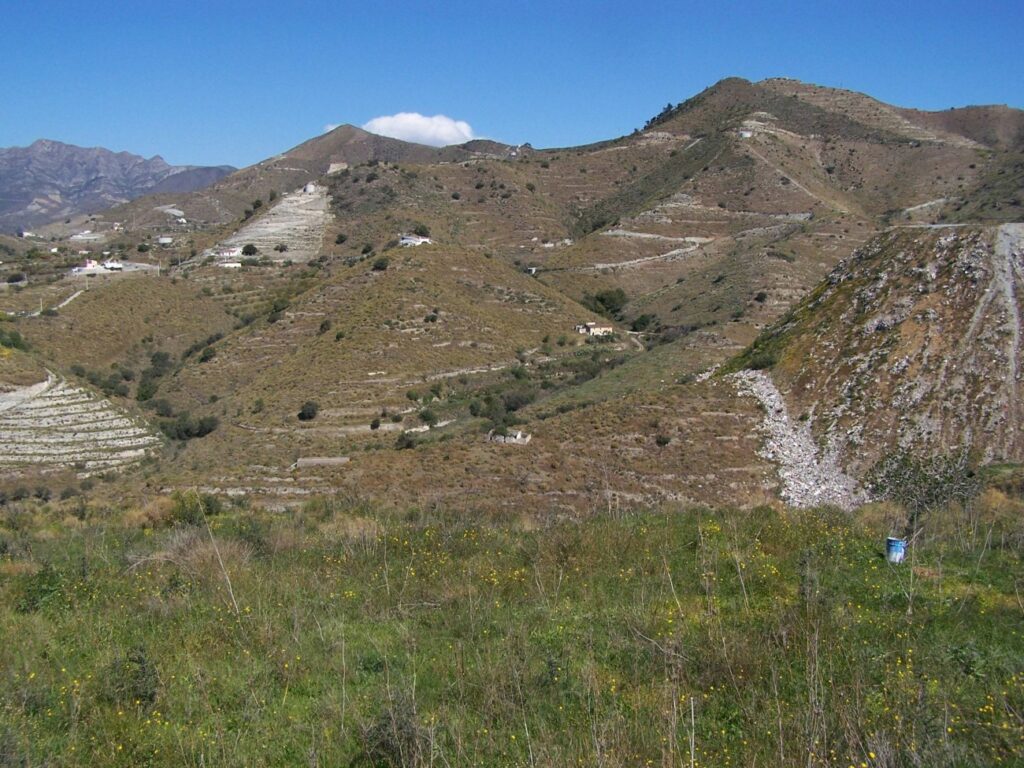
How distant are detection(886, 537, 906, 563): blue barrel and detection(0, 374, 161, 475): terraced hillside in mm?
29319

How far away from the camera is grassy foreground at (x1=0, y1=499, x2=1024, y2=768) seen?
4016mm

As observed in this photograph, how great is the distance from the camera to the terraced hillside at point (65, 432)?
1141 inches

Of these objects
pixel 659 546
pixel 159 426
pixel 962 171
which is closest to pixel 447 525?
pixel 659 546

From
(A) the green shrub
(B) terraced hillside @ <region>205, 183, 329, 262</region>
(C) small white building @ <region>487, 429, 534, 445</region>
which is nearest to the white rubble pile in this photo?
(C) small white building @ <region>487, 429, 534, 445</region>

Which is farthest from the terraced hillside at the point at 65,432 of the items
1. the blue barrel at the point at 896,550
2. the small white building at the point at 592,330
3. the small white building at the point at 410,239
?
the small white building at the point at 410,239

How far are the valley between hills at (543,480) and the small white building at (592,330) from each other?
0.28 metres

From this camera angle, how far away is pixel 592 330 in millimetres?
50031

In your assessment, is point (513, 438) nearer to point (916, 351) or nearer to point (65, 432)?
point (916, 351)

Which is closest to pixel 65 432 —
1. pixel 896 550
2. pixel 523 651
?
pixel 523 651

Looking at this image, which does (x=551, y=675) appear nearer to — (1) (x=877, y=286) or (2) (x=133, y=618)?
(2) (x=133, y=618)

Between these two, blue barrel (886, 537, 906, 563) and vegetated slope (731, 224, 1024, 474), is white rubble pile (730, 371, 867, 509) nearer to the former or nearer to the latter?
vegetated slope (731, 224, 1024, 474)

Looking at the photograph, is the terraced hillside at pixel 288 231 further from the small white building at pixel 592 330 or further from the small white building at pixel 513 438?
the small white building at pixel 513 438

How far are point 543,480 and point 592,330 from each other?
31588 mm

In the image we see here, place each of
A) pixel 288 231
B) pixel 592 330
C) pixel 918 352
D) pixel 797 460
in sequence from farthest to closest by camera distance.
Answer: pixel 288 231 < pixel 592 330 < pixel 918 352 < pixel 797 460
